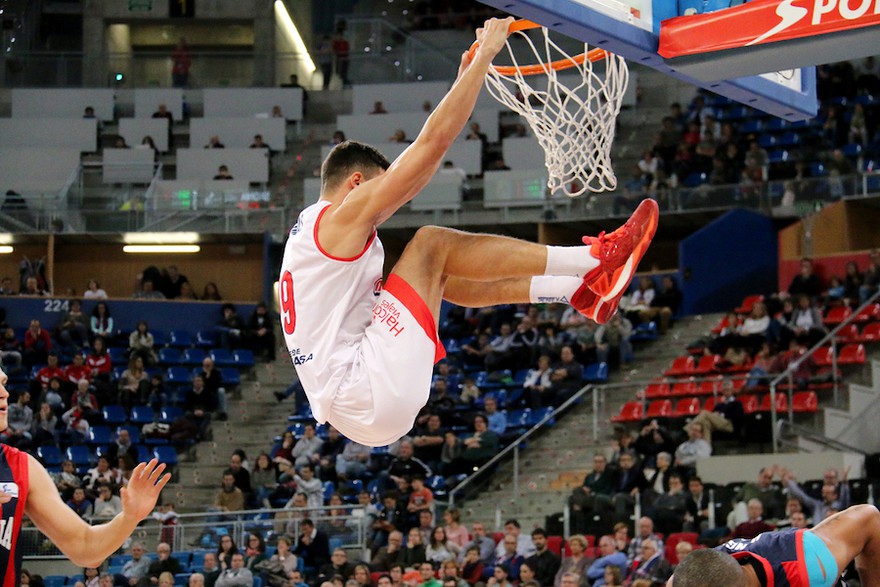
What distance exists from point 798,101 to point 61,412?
582 inches

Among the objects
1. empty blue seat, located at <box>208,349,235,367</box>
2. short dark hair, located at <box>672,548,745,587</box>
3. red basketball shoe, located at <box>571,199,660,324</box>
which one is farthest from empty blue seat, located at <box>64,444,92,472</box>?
short dark hair, located at <box>672,548,745,587</box>

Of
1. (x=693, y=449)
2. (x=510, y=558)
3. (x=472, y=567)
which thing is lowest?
(x=472, y=567)

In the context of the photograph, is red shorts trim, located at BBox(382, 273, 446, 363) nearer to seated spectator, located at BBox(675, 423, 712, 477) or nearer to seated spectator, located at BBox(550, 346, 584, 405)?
seated spectator, located at BBox(675, 423, 712, 477)

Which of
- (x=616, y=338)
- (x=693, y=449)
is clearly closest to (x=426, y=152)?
(x=693, y=449)

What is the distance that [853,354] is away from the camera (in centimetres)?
1650

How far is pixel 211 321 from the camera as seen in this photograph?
24.0m

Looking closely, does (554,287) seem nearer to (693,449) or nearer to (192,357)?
(693,449)

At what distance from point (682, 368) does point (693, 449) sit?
3682 millimetres

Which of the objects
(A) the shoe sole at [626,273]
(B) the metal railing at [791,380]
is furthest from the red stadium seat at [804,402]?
(A) the shoe sole at [626,273]

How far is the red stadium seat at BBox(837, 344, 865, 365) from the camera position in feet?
53.8

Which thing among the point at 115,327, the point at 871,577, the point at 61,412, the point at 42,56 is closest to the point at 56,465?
the point at 61,412

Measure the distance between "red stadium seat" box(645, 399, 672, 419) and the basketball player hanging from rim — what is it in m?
10.6

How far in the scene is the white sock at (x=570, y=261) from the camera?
612cm

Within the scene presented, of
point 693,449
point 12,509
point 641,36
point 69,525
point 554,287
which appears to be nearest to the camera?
point 12,509
